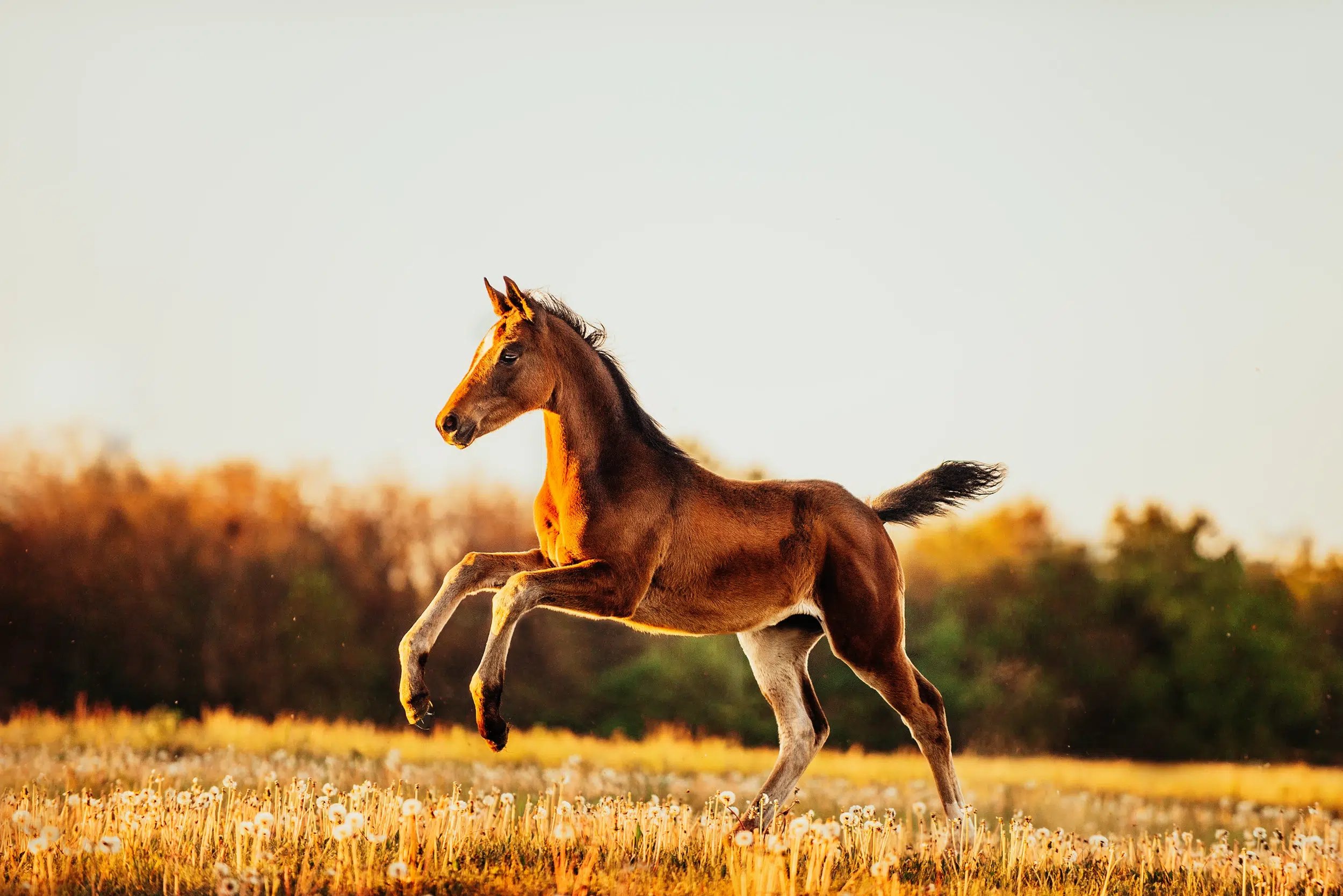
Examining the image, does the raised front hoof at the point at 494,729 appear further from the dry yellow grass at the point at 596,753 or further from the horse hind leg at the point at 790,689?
the dry yellow grass at the point at 596,753

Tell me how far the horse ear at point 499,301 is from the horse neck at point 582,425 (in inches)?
16.7

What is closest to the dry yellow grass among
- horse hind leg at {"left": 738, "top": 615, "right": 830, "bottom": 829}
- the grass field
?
the grass field

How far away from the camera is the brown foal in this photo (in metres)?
7.74

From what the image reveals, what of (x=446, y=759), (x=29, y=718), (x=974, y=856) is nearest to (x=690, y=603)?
(x=974, y=856)

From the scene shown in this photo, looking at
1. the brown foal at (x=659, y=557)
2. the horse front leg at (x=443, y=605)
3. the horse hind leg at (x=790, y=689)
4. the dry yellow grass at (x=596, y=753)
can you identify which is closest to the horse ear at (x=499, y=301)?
the brown foal at (x=659, y=557)

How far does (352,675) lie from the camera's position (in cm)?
2223

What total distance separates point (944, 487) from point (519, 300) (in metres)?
4.05

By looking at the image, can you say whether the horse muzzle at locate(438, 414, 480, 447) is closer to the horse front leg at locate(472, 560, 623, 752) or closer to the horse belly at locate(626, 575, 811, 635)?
the horse front leg at locate(472, 560, 623, 752)

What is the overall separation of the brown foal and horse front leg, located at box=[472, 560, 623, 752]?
0.03 ft

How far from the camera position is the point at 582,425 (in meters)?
8.33

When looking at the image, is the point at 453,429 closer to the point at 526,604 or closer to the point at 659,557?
the point at 526,604

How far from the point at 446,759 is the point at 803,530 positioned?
9651mm

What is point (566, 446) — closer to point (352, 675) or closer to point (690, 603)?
point (690, 603)

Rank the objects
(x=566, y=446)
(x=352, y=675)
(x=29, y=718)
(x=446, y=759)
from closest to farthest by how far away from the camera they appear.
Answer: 1. (x=566, y=446)
2. (x=446, y=759)
3. (x=29, y=718)
4. (x=352, y=675)
